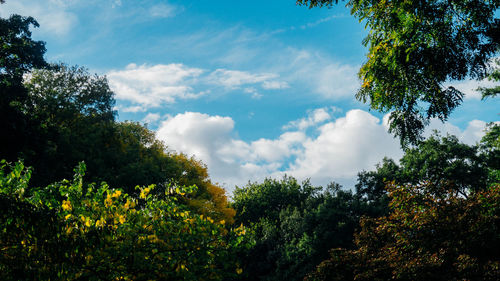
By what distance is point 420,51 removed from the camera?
8781 mm

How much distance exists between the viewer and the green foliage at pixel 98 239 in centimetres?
455

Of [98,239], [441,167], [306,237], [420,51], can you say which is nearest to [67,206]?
[98,239]

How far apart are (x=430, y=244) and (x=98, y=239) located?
9.60 meters

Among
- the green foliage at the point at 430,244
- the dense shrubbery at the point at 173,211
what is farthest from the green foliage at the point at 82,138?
the green foliage at the point at 430,244

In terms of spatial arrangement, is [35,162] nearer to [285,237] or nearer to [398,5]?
[285,237]

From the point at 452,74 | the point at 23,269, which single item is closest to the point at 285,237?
the point at 452,74

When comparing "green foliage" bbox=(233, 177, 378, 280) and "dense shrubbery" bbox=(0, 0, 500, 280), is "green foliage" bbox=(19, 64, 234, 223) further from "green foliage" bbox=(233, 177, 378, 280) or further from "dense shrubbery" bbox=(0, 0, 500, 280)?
"green foliage" bbox=(233, 177, 378, 280)

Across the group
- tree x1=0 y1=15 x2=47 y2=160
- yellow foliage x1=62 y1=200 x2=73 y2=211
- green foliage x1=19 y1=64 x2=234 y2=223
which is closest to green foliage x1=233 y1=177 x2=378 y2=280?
green foliage x1=19 y1=64 x2=234 y2=223

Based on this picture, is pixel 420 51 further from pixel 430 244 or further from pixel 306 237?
pixel 306 237

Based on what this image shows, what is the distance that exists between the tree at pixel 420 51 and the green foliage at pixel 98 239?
5.97 m

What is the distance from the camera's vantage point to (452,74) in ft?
29.7

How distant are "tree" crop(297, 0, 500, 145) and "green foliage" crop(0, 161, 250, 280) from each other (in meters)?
5.97

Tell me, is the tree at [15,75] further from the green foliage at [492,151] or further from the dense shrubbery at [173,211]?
the green foliage at [492,151]

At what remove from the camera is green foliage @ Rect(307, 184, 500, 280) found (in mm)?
9408
